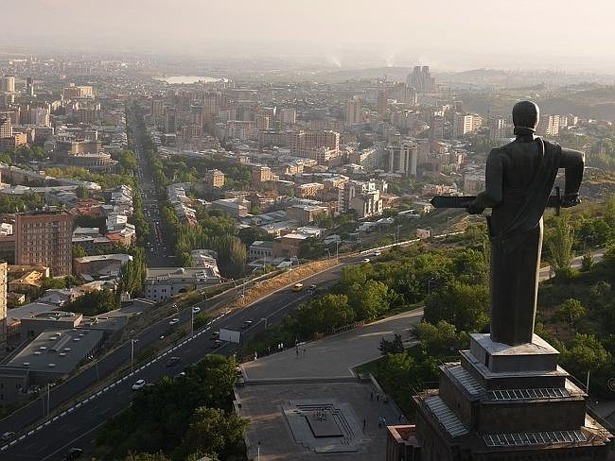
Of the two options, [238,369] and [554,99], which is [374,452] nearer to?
[238,369]

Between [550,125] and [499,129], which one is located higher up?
[550,125]

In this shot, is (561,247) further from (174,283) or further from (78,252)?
(78,252)

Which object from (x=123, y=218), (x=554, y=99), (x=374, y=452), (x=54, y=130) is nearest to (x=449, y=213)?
(x=123, y=218)

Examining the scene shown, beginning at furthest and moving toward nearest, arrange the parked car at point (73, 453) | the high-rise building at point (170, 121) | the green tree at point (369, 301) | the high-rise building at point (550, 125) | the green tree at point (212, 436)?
the high-rise building at point (170, 121)
the high-rise building at point (550, 125)
the green tree at point (369, 301)
the parked car at point (73, 453)
the green tree at point (212, 436)

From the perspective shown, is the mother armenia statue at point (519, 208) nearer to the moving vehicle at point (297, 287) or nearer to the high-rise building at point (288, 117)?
the moving vehicle at point (297, 287)

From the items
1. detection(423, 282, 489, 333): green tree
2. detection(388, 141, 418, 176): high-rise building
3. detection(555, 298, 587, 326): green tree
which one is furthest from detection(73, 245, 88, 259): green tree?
detection(388, 141, 418, 176): high-rise building

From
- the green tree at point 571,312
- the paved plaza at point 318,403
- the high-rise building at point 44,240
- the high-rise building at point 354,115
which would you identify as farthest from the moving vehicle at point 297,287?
the high-rise building at point 354,115

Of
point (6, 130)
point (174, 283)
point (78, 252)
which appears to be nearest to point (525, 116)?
point (174, 283)
